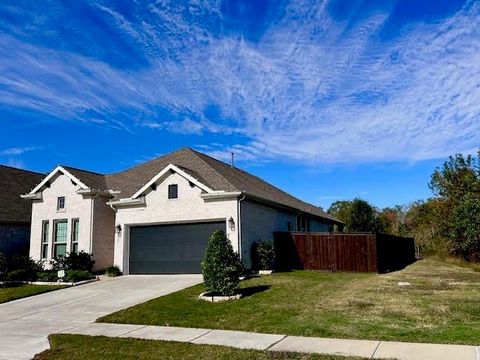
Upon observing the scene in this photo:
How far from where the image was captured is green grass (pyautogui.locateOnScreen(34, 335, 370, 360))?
25.1 feet

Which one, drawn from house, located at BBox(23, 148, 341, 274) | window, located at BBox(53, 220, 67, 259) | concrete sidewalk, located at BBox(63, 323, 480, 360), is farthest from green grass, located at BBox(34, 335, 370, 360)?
window, located at BBox(53, 220, 67, 259)

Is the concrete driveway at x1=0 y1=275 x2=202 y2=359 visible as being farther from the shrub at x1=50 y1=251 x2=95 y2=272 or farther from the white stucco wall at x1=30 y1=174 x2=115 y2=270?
the white stucco wall at x1=30 y1=174 x2=115 y2=270

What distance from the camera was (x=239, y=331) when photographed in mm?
9852

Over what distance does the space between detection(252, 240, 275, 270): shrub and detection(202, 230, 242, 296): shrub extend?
5912 millimetres

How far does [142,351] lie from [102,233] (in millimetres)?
15710

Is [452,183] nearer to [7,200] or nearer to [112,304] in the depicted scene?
[112,304]

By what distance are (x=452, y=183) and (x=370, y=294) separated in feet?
74.0

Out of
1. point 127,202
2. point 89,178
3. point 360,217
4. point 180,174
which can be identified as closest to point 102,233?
point 127,202

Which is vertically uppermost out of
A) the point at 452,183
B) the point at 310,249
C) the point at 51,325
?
the point at 452,183

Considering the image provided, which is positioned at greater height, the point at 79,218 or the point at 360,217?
the point at 360,217

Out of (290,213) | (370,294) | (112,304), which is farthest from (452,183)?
(112,304)

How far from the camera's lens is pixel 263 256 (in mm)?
20500

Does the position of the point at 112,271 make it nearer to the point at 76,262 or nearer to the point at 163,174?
the point at 76,262

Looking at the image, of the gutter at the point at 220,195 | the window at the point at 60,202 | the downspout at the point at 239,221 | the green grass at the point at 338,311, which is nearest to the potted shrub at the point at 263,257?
the downspout at the point at 239,221
